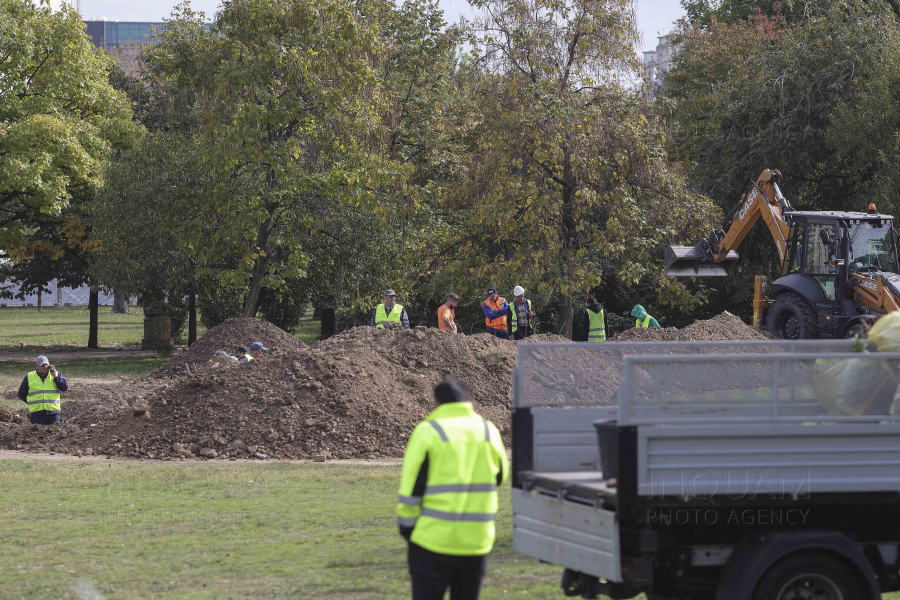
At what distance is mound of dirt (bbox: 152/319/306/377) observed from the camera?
24.7 meters

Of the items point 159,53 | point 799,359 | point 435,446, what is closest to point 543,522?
point 435,446

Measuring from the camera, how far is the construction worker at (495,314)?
2331 cm

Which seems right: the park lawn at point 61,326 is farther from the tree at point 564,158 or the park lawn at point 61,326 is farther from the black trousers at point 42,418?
the black trousers at point 42,418

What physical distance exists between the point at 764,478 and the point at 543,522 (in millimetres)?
1363

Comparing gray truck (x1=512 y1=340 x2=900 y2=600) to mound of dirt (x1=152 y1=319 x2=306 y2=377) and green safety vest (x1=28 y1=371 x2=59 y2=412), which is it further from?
mound of dirt (x1=152 y1=319 x2=306 y2=377)

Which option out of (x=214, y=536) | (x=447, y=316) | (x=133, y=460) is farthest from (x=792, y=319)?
(x=214, y=536)

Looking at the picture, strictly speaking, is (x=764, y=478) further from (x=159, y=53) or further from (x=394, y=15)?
(x=394, y=15)

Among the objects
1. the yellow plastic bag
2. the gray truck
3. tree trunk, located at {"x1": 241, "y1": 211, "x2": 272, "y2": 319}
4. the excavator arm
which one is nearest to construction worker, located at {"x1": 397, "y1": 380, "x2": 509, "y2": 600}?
the gray truck

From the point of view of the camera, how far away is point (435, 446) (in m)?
5.43

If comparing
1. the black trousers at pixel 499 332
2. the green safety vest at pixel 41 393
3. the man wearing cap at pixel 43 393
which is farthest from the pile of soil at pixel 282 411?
the black trousers at pixel 499 332

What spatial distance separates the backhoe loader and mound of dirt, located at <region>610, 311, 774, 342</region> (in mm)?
934

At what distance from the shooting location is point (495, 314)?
2336 cm

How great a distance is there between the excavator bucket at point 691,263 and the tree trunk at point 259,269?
12.6 meters

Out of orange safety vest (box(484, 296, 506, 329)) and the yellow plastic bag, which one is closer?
the yellow plastic bag
